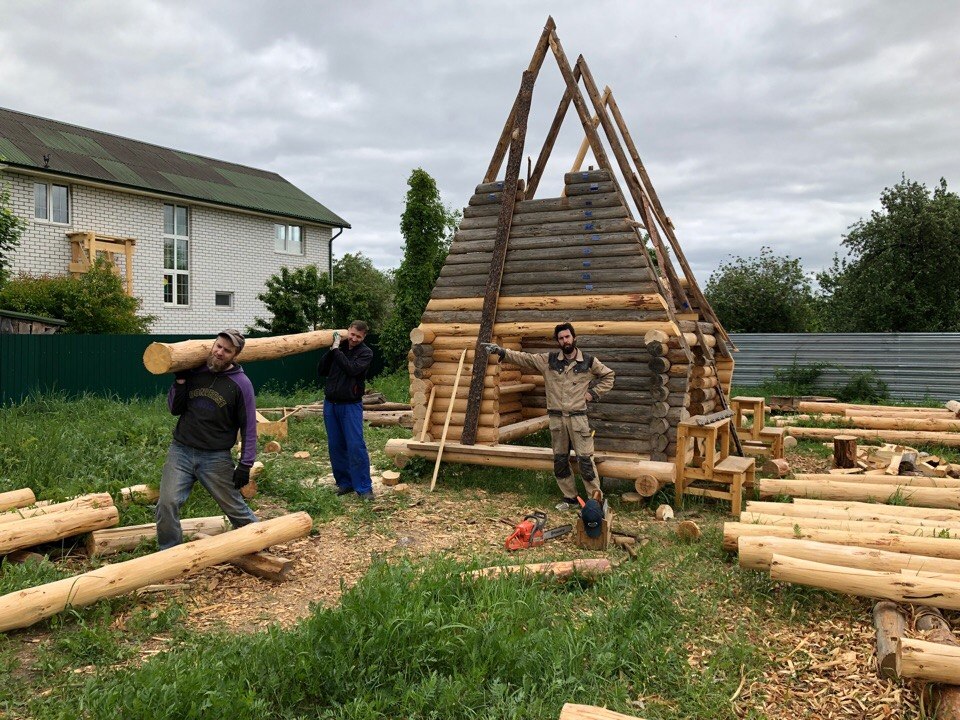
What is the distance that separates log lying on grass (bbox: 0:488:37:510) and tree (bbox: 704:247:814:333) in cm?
2123

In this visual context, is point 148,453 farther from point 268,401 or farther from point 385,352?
point 385,352

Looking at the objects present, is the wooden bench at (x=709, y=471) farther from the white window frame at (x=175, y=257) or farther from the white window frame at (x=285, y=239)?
the white window frame at (x=285, y=239)

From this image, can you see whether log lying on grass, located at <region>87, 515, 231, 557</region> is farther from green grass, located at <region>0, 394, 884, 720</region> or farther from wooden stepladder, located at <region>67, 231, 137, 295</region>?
wooden stepladder, located at <region>67, 231, 137, 295</region>

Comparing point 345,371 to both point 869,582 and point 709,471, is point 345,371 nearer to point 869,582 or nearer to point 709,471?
point 709,471

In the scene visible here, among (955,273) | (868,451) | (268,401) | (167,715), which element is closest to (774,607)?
(167,715)

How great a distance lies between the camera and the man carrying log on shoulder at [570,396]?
27.0 ft

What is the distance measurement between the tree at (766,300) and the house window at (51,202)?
1994 centimetres

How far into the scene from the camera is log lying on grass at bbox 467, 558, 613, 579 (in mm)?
5441

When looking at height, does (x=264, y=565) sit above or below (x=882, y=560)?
below

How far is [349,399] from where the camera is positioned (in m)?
8.47

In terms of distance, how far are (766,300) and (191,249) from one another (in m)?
19.1

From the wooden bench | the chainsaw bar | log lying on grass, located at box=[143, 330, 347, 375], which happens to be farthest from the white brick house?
the wooden bench

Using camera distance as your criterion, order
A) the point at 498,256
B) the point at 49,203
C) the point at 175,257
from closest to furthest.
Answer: the point at 498,256 < the point at 49,203 < the point at 175,257

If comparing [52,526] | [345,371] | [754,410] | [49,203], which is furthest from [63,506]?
[49,203]
